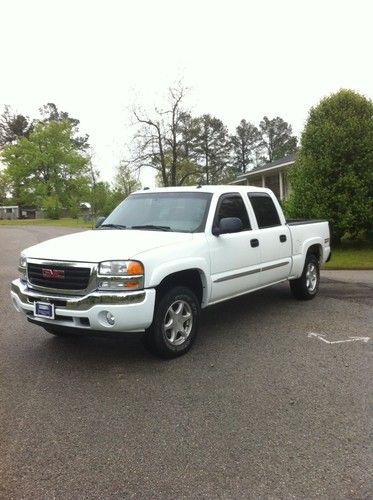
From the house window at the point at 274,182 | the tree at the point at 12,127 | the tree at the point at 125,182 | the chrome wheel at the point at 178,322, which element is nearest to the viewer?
the chrome wheel at the point at 178,322

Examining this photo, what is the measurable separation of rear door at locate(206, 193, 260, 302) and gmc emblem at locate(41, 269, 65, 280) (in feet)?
5.53

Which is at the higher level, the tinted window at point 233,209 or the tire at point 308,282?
the tinted window at point 233,209

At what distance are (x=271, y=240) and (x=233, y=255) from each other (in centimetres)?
104

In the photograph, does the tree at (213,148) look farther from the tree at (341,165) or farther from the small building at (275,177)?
the tree at (341,165)

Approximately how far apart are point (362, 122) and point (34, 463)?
43.1 feet

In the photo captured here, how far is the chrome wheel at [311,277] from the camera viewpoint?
24.5ft

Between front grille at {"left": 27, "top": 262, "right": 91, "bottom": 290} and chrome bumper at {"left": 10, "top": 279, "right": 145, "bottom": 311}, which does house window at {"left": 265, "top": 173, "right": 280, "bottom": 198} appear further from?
chrome bumper at {"left": 10, "top": 279, "right": 145, "bottom": 311}

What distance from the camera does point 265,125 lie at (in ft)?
258

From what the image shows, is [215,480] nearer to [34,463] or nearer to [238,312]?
[34,463]


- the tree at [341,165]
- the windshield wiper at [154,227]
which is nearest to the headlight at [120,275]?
the windshield wiper at [154,227]

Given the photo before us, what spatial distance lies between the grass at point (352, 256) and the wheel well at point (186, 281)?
7.49 m

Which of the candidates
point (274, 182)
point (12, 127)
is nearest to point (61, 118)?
point (12, 127)

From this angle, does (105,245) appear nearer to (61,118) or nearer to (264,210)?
(264,210)

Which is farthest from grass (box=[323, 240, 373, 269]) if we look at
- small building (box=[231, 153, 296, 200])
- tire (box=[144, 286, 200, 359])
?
small building (box=[231, 153, 296, 200])
